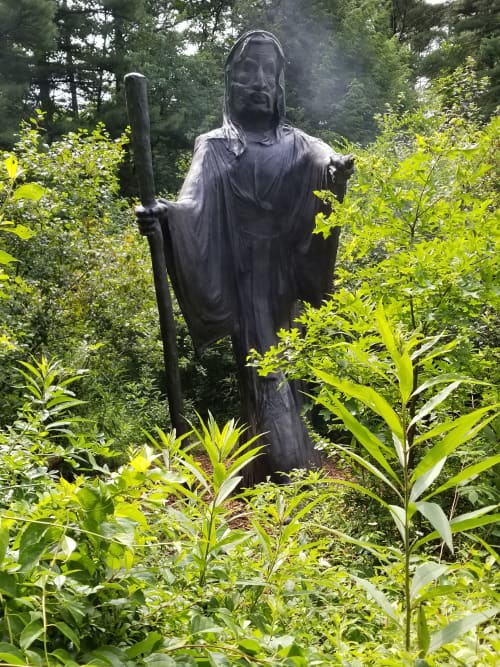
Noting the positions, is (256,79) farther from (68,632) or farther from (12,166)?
(68,632)

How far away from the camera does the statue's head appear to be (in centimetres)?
416

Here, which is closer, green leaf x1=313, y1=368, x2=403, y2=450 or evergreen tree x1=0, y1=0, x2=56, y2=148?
green leaf x1=313, y1=368, x2=403, y2=450

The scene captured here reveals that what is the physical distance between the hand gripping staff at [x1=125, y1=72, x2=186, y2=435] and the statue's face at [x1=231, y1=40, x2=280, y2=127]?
2.90 feet

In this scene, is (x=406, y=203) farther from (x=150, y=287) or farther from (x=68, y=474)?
(x=150, y=287)

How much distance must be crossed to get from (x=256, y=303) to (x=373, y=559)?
2268 mm

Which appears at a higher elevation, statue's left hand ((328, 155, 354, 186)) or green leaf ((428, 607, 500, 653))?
statue's left hand ((328, 155, 354, 186))

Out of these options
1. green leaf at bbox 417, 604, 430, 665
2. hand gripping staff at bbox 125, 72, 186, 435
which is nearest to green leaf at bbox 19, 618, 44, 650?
green leaf at bbox 417, 604, 430, 665

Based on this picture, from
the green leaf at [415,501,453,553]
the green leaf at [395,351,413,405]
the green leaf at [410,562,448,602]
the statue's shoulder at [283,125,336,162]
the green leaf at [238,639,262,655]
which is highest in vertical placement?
the statue's shoulder at [283,125,336,162]

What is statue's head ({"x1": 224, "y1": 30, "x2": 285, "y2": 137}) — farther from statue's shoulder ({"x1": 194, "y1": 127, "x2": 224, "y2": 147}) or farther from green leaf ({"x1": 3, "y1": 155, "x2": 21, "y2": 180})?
green leaf ({"x1": 3, "y1": 155, "x2": 21, "y2": 180})

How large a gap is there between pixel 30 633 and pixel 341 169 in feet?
10.9

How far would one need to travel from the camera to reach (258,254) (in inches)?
169

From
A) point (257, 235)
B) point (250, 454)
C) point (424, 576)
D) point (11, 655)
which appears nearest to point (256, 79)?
A: point (257, 235)

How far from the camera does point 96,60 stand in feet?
64.0

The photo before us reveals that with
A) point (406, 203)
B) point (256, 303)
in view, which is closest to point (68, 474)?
point (256, 303)
